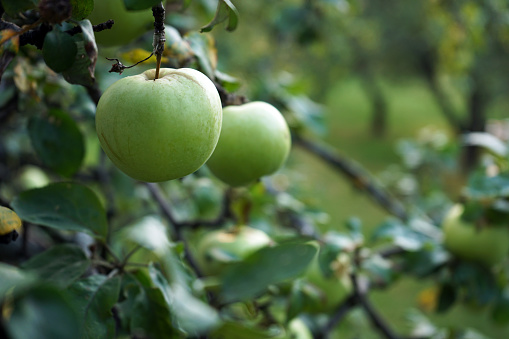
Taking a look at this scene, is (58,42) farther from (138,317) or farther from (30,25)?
(138,317)

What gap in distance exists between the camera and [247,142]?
0.51 meters

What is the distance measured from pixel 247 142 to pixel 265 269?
6.3 inches

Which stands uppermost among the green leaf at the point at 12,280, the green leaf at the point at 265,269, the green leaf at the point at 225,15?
the green leaf at the point at 225,15

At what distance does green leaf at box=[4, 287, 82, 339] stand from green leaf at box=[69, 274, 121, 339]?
0.21 meters

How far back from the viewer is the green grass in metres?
2.57

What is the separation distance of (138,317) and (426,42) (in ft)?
21.1

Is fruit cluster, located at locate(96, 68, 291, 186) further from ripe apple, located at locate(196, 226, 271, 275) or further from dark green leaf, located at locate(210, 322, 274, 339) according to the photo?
ripe apple, located at locate(196, 226, 271, 275)

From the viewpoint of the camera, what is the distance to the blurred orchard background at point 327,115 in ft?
2.28

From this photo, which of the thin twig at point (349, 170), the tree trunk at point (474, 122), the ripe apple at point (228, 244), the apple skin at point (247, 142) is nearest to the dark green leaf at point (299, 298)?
the ripe apple at point (228, 244)

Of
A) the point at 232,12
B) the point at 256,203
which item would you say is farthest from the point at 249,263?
the point at 256,203

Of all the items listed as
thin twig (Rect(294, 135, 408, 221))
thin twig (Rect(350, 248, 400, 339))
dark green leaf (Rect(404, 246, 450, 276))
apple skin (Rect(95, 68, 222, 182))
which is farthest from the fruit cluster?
thin twig (Rect(294, 135, 408, 221))

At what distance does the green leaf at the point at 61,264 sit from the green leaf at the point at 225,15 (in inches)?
10.2

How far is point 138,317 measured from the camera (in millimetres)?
452

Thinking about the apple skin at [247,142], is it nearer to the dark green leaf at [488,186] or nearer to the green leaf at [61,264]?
the green leaf at [61,264]
